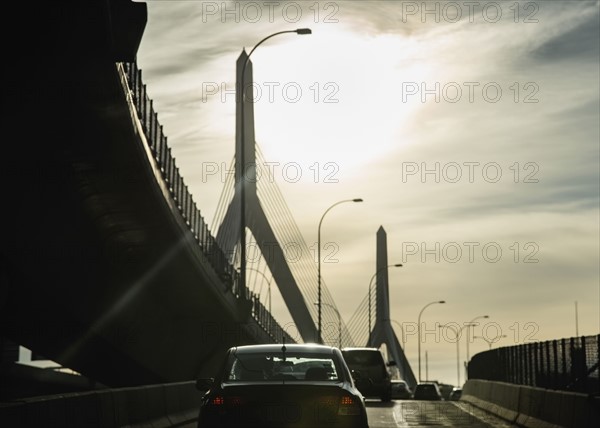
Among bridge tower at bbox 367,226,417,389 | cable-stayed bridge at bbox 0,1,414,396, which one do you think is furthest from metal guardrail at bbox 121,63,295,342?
bridge tower at bbox 367,226,417,389

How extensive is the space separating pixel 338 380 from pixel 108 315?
83.9 feet

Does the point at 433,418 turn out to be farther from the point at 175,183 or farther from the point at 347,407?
the point at 347,407

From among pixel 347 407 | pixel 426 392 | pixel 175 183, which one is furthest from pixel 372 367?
pixel 347 407

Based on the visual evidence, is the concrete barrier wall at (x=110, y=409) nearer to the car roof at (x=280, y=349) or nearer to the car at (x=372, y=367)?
the car roof at (x=280, y=349)

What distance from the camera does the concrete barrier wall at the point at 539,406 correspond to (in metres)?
17.1

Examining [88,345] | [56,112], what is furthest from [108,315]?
[56,112]

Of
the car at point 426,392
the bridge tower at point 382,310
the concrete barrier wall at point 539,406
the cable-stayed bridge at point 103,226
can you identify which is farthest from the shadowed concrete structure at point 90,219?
the bridge tower at point 382,310

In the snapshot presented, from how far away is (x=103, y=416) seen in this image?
16.2 metres

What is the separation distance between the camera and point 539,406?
2147 cm

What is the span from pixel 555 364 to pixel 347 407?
541 inches

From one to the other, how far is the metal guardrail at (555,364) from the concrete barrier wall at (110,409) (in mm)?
6934

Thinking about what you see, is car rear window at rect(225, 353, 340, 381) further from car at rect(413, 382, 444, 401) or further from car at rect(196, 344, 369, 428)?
car at rect(413, 382, 444, 401)

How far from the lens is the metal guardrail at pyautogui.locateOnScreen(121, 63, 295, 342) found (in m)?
24.8

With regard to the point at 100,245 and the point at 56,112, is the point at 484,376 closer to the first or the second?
the point at 100,245
